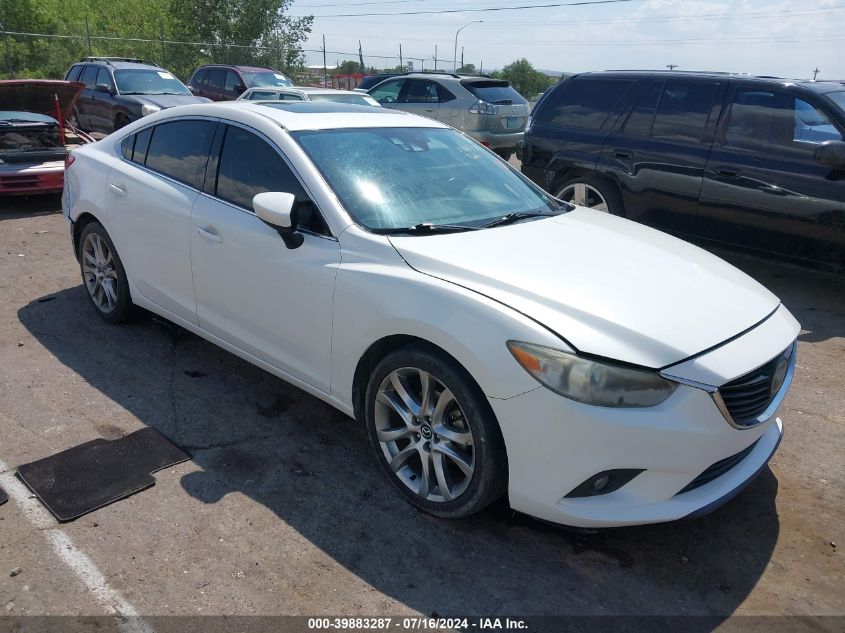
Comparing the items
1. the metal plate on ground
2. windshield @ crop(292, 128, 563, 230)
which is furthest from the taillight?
the metal plate on ground

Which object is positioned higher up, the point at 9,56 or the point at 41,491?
the point at 9,56

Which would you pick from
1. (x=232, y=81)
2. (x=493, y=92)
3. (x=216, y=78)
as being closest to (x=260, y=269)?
(x=493, y=92)

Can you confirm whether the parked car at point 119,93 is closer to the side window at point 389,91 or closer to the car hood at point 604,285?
the side window at point 389,91

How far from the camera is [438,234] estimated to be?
3375mm

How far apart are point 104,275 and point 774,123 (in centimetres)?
572

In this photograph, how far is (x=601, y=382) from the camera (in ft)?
8.57

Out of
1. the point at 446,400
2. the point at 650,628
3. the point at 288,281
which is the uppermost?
the point at 288,281

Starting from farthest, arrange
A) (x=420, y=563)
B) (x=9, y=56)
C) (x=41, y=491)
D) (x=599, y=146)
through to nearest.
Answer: (x=9, y=56), (x=599, y=146), (x=41, y=491), (x=420, y=563)

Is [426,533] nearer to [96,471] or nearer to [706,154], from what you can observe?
[96,471]

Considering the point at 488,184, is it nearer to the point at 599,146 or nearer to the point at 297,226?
the point at 297,226

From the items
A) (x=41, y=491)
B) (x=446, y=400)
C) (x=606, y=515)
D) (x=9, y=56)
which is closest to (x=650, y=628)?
(x=606, y=515)

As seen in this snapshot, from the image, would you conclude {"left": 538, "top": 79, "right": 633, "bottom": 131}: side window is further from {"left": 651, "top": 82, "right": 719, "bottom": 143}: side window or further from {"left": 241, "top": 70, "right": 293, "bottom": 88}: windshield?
{"left": 241, "top": 70, "right": 293, "bottom": 88}: windshield

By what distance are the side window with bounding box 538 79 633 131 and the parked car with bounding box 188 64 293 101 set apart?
1058 centimetres

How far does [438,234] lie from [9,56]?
945 inches
